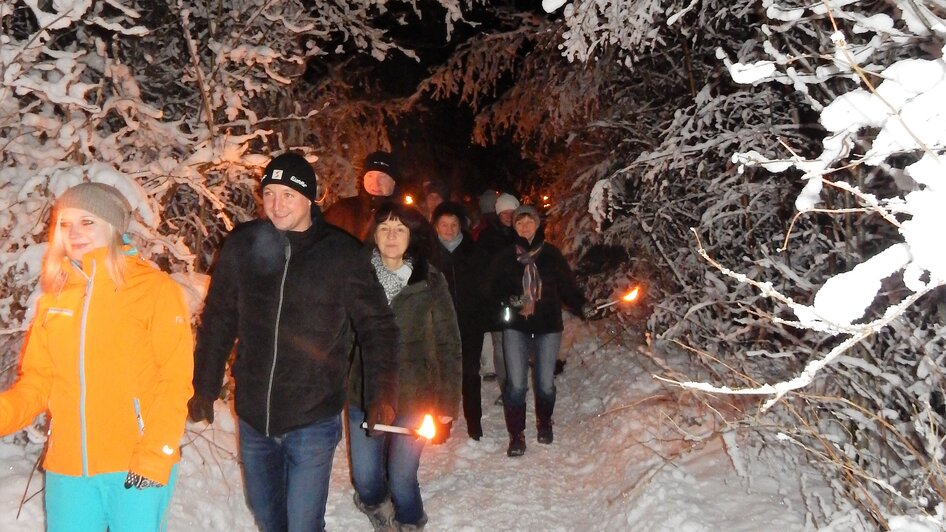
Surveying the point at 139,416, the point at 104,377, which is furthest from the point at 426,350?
the point at 104,377

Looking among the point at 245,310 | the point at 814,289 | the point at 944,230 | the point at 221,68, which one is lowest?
the point at 814,289

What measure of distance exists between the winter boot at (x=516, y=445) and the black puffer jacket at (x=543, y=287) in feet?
2.96

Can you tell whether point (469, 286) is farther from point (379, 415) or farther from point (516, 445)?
point (379, 415)

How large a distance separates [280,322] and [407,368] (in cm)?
115

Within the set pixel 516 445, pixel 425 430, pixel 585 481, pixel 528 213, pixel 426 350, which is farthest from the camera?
pixel 528 213

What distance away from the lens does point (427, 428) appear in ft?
12.9

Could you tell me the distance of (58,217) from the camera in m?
2.53

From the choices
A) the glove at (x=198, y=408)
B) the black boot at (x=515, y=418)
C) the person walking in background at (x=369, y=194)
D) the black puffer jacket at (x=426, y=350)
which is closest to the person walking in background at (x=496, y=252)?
the black boot at (x=515, y=418)

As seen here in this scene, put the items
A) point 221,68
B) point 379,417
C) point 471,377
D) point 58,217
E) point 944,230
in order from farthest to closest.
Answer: point 471,377, point 221,68, point 379,417, point 58,217, point 944,230

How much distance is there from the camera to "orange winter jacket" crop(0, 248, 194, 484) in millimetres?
2428

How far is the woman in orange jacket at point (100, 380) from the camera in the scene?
95.7 inches

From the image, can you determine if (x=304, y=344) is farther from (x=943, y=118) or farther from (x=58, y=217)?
(x=943, y=118)

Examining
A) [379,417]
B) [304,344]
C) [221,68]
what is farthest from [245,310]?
[221,68]

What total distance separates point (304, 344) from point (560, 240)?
26.9 feet
